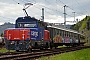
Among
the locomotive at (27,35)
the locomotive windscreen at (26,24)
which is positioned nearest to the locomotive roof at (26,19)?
the locomotive at (27,35)

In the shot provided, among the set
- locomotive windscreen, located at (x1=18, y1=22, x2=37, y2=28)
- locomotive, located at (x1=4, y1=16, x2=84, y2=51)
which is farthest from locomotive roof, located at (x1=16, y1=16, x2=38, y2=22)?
locomotive windscreen, located at (x1=18, y1=22, x2=37, y2=28)

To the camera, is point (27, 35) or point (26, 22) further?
point (26, 22)

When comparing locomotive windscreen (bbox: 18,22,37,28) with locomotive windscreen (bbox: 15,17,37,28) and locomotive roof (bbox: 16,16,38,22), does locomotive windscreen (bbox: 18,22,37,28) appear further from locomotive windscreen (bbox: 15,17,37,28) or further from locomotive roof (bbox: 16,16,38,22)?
locomotive roof (bbox: 16,16,38,22)

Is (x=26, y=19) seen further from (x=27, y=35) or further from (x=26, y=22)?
(x=27, y=35)

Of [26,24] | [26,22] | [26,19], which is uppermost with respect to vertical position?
[26,19]

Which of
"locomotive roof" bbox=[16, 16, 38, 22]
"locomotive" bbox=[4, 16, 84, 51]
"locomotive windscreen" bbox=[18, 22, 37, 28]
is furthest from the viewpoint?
"locomotive roof" bbox=[16, 16, 38, 22]

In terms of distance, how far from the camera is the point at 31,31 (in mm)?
23000

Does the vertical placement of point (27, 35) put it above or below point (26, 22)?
below

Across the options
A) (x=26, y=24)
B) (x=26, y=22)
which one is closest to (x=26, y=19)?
(x=26, y=22)

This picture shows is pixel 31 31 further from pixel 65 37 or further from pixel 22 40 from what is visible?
pixel 65 37

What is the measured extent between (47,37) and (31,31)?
5.34m

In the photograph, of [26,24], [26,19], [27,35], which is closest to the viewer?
[27,35]

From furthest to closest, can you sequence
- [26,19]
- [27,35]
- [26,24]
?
[26,19] → [26,24] → [27,35]

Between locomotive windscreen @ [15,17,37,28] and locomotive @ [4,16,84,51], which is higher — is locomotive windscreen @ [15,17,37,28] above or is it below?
above
